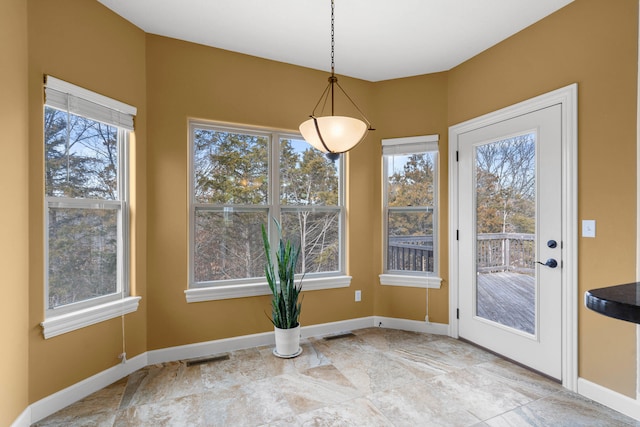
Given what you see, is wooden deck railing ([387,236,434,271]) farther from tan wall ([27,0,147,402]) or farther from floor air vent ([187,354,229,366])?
tan wall ([27,0,147,402])

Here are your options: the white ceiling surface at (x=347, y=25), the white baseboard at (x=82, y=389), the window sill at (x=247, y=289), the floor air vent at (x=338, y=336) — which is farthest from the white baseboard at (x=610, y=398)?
the white baseboard at (x=82, y=389)

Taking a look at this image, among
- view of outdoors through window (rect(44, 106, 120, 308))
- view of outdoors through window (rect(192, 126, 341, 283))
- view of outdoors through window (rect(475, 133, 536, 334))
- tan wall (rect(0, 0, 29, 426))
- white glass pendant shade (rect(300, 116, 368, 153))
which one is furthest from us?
view of outdoors through window (rect(192, 126, 341, 283))

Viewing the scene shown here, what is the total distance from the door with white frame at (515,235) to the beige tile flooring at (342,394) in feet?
0.95

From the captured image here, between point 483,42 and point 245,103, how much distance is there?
219 centimetres

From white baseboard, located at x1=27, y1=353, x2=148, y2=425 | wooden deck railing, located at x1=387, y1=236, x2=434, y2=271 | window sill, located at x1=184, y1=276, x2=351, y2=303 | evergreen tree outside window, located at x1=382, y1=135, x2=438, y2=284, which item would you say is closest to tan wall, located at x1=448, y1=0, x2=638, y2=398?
evergreen tree outside window, located at x1=382, y1=135, x2=438, y2=284

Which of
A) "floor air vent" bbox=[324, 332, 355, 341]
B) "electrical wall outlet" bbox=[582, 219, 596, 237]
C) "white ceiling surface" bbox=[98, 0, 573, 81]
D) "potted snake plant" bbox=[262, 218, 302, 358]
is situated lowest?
"floor air vent" bbox=[324, 332, 355, 341]

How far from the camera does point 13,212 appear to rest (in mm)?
1813

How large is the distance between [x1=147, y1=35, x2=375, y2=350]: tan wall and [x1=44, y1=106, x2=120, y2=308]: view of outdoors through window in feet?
1.01

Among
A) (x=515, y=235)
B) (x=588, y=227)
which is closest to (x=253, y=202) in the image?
(x=515, y=235)

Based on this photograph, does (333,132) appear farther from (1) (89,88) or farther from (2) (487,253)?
(2) (487,253)

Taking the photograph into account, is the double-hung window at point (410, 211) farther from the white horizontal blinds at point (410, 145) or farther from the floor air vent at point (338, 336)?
the floor air vent at point (338, 336)

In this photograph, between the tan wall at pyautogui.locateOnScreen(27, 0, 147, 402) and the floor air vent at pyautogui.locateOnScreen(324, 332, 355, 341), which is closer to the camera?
the tan wall at pyautogui.locateOnScreen(27, 0, 147, 402)

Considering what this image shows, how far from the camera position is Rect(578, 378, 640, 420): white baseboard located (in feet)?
6.49

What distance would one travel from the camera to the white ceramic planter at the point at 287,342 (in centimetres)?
286
